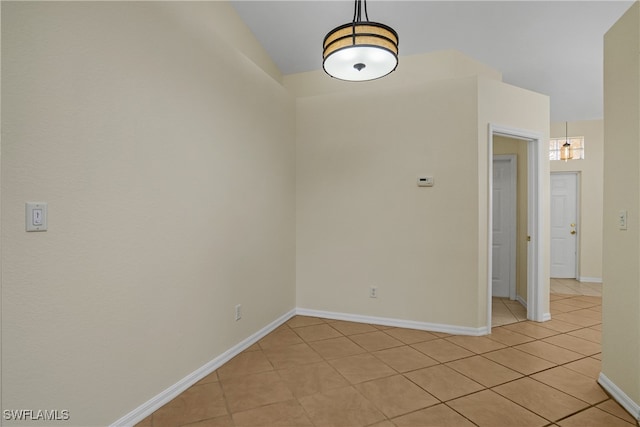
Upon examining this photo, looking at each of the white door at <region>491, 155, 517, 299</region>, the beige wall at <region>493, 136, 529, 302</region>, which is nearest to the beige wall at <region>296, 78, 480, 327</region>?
the beige wall at <region>493, 136, 529, 302</region>

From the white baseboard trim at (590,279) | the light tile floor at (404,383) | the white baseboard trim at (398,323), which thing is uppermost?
the white baseboard trim at (590,279)

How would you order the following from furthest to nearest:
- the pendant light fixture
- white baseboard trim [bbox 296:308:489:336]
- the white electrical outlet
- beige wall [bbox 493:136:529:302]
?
the pendant light fixture → beige wall [bbox 493:136:529:302] → white baseboard trim [bbox 296:308:489:336] → the white electrical outlet

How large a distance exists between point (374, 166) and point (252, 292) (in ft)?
6.36

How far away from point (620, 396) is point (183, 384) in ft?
9.81

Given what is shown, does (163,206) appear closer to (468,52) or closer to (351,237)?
(351,237)

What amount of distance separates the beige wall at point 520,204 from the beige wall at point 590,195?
222 cm

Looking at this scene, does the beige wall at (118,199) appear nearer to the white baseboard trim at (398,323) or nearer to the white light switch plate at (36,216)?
the white light switch plate at (36,216)

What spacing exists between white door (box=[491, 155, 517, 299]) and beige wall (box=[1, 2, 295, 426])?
3828 mm

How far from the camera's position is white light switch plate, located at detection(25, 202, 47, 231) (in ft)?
4.85

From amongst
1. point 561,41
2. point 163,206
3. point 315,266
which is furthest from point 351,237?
point 561,41

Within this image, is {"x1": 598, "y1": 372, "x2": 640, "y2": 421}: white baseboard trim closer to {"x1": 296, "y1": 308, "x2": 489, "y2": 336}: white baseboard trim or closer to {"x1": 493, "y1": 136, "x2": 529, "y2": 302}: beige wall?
{"x1": 296, "y1": 308, "x2": 489, "y2": 336}: white baseboard trim

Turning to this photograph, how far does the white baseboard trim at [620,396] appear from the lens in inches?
80.3

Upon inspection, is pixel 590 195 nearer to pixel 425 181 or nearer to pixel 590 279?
pixel 590 279

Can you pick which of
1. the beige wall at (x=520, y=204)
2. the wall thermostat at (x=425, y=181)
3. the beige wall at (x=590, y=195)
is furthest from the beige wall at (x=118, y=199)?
the beige wall at (x=590, y=195)
